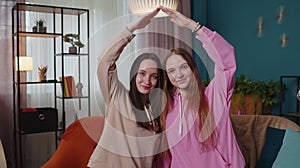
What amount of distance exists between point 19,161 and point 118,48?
2.54 metres

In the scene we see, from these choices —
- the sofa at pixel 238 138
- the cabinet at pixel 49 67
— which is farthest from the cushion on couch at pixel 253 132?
the cabinet at pixel 49 67

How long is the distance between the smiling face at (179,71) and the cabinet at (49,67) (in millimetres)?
2105

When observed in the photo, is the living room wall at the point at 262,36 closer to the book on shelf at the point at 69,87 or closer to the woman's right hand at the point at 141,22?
the book on shelf at the point at 69,87

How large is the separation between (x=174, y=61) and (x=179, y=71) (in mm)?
44

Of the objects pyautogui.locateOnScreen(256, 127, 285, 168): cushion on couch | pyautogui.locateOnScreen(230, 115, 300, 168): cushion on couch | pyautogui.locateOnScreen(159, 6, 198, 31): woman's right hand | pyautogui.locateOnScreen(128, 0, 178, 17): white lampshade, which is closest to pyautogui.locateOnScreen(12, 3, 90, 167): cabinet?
pyautogui.locateOnScreen(128, 0, 178, 17): white lampshade

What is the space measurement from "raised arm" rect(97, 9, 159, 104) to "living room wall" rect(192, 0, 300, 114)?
216 centimetres

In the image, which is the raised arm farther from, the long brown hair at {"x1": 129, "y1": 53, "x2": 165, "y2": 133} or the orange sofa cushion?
the orange sofa cushion

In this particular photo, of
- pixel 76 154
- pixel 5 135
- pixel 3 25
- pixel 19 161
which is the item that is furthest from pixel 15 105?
pixel 76 154

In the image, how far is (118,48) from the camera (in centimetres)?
138

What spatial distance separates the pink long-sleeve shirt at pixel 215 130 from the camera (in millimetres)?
1399

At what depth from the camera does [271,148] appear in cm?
208

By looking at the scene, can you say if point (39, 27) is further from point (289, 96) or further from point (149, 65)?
point (289, 96)

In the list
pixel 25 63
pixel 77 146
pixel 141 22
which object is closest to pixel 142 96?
pixel 141 22

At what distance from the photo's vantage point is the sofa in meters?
2.17
